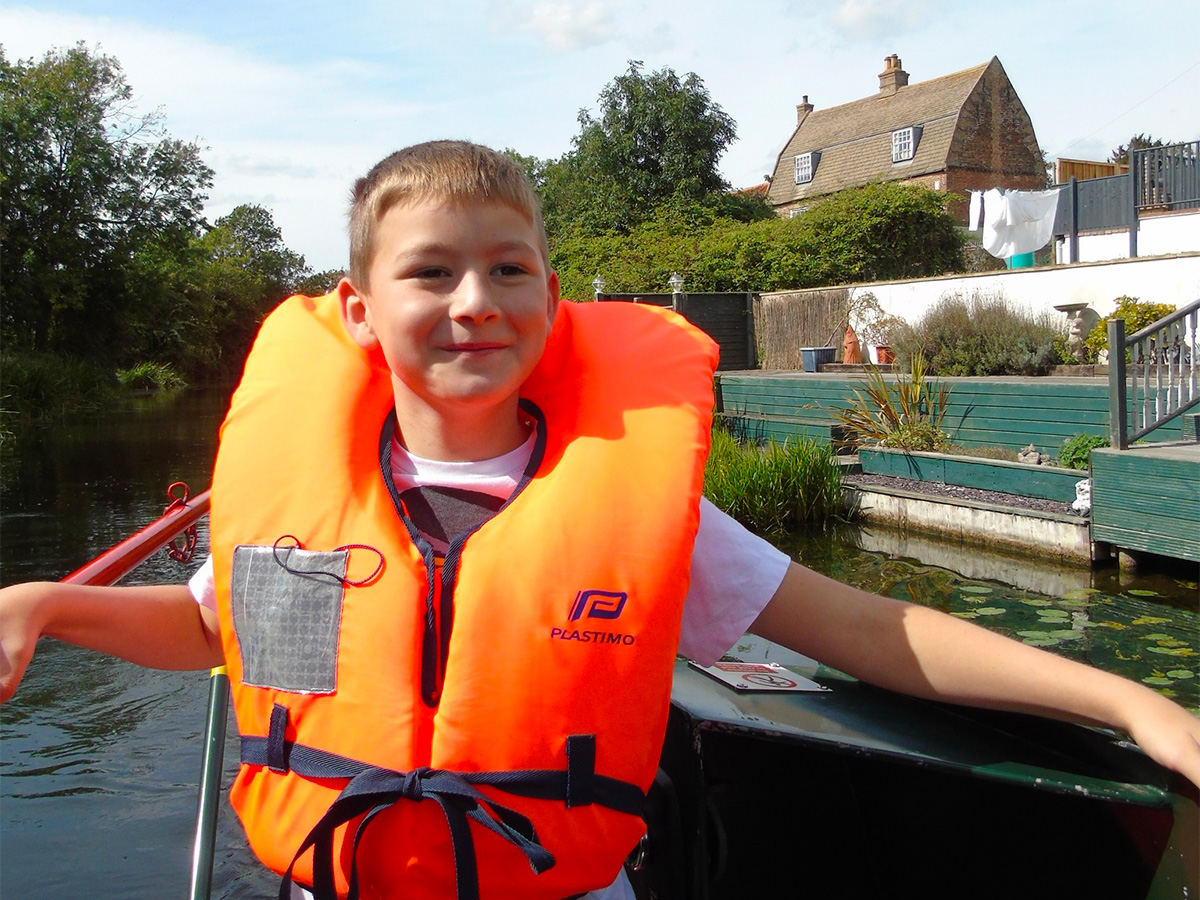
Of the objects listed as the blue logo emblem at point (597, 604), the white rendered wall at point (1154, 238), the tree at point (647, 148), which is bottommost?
the blue logo emblem at point (597, 604)

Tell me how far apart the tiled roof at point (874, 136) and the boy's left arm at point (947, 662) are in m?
30.6

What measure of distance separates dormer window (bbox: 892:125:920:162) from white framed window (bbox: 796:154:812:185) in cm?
329

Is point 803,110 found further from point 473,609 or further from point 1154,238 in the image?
point 473,609

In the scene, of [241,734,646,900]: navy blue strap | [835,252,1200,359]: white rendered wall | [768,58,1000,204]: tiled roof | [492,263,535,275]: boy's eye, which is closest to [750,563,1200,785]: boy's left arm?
[241,734,646,900]: navy blue strap

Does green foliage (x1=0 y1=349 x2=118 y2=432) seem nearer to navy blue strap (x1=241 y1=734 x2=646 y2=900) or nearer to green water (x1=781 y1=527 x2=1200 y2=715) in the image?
green water (x1=781 y1=527 x2=1200 y2=715)

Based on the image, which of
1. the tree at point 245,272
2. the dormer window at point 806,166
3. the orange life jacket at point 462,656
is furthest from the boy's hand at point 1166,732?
the tree at point 245,272

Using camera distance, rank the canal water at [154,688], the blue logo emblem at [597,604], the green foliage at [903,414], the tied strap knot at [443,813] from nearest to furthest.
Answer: the tied strap knot at [443,813] → the blue logo emblem at [597,604] → the canal water at [154,688] → the green foliage at [903,414]

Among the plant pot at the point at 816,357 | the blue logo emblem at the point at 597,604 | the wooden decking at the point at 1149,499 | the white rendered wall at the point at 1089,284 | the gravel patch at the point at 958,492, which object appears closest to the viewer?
the blue logo emblem at the point at 597,604

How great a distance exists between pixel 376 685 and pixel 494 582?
0.20 m

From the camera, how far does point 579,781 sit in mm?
1326

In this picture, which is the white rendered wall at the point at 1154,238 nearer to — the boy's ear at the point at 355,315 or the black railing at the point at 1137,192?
the black railing at the point at 1137,192

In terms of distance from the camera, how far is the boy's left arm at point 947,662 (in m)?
1.31

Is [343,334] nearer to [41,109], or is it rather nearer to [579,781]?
[579,781]

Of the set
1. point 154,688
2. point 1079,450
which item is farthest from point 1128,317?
point 154,688
